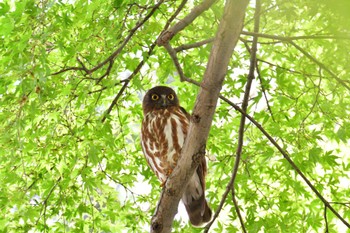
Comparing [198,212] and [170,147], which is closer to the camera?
[170,147]

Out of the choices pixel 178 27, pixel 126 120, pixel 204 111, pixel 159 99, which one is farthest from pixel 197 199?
pixel 178 27

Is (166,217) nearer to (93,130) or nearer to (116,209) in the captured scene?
(93,130)

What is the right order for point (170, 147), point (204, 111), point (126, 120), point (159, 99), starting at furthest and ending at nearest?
point (126, 120) → point (159, 99) → point (170, 147) → point (204, 111)

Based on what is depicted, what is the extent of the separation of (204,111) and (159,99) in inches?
79.5

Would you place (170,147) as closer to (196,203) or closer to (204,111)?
(196,203)

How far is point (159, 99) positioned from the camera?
4488mm

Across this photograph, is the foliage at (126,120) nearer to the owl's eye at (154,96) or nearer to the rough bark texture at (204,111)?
the owl's eye at (154,96)

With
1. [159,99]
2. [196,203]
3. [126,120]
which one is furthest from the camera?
[126,120]

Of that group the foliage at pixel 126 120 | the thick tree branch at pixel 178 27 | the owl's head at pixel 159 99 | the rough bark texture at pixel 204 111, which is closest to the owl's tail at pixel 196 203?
the foliage at pixel 126 120

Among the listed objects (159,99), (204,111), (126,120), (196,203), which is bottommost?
(204,111)

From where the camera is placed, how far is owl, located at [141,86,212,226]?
13.4 ft

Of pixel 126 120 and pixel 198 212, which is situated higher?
pixel 126 120

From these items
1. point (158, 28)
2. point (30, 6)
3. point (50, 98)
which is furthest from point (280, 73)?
point (30, 6)

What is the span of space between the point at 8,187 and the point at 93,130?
870 millimetres
